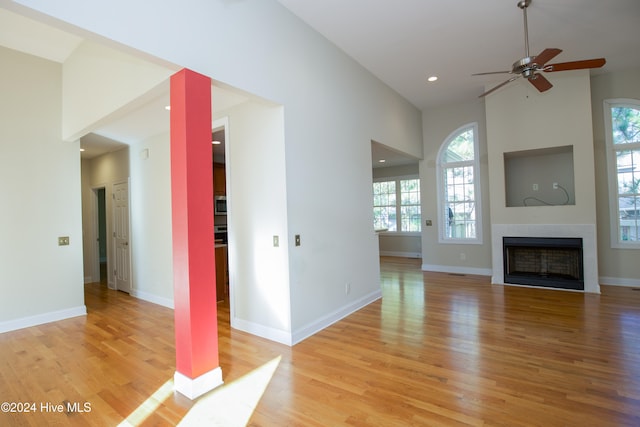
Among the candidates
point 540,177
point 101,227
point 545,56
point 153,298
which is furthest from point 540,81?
point 101,227

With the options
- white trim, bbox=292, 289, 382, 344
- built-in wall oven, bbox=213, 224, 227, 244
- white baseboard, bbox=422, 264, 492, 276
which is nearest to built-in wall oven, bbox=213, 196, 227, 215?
built-in wall oven, bbox=213, 224, 227, 244

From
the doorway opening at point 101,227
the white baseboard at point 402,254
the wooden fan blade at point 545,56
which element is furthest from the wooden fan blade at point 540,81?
the doorway opening at point 101,227

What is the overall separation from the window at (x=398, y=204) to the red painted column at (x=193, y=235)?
6940 millimetres

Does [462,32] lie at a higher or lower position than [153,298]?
higher

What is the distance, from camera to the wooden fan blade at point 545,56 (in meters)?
2.87

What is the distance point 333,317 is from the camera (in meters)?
3.76

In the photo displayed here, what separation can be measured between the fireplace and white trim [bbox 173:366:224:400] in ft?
16.9

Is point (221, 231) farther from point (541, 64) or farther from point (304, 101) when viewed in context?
point (541, 64)

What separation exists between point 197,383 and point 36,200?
3748mm

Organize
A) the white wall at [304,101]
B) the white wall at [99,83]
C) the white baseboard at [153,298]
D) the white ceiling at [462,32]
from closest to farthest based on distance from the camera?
Answer: the white wall at [304,101] < the white wall at [99,83] < the white ceiling at [462,32] < the white baseboard at [153,298]

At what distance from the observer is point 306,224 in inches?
134

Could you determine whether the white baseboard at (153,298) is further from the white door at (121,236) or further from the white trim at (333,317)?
the white trim at (333,317)

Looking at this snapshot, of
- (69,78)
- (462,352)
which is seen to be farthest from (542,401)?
(69,78)

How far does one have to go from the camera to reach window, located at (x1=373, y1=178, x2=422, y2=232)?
9070 mm
